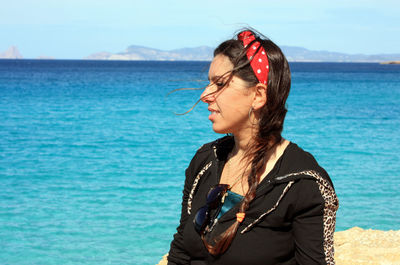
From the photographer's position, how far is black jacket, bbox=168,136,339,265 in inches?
69.6

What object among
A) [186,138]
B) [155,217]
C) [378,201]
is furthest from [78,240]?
[186,138]

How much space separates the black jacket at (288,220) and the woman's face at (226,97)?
9.3 inches

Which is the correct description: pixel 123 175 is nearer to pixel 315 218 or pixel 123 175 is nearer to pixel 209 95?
pixel 209 95

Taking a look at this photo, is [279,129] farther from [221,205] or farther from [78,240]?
[78,240]

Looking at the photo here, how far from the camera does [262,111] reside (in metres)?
1.93

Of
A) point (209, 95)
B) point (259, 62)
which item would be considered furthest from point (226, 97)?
point (259, 62)

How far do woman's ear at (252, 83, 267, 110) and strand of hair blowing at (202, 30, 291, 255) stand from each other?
16 mm

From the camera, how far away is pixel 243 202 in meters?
1.86

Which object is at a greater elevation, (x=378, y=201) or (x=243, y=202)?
(x=243, y=202)

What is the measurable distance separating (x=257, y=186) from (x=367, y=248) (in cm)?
428

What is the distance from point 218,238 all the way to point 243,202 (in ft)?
0.55

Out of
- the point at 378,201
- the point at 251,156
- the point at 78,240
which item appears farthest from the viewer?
the point at 378,201

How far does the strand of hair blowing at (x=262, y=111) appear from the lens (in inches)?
73.0

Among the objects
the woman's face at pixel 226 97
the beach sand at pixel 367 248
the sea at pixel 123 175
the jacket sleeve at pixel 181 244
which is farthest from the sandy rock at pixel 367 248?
the woman's face at pixel 226 97
